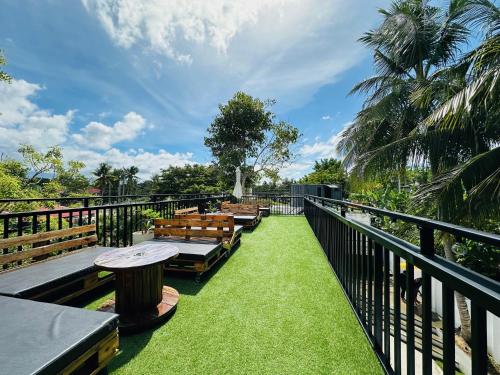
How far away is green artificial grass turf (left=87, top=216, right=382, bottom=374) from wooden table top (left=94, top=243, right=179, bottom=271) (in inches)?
24.8

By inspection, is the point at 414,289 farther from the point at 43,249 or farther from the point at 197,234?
the point at 43,249

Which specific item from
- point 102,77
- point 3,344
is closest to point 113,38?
point 102,77

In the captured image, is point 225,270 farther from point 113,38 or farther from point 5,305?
point 113,38

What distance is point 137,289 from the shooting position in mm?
2215

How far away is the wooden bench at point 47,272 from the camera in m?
1.93

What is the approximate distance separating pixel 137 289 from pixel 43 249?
53.6 inches

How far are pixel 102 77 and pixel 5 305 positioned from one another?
11.6m

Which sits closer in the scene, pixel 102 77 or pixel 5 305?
pixel 5 305

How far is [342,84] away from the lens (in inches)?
488

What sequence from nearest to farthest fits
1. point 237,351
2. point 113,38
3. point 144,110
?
point 237,351
point 113,38
point 144,110

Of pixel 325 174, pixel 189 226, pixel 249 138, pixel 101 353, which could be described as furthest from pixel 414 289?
pixel 325 174

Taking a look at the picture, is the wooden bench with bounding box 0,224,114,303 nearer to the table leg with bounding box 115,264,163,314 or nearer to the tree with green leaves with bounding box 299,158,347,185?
the table leg with bounding box 115,264,163,314

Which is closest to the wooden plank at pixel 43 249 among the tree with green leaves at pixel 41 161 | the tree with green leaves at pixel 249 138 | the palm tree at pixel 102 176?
the tree with green leaves at pixel 41 161

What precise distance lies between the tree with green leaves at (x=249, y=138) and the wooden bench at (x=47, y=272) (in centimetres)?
1631
